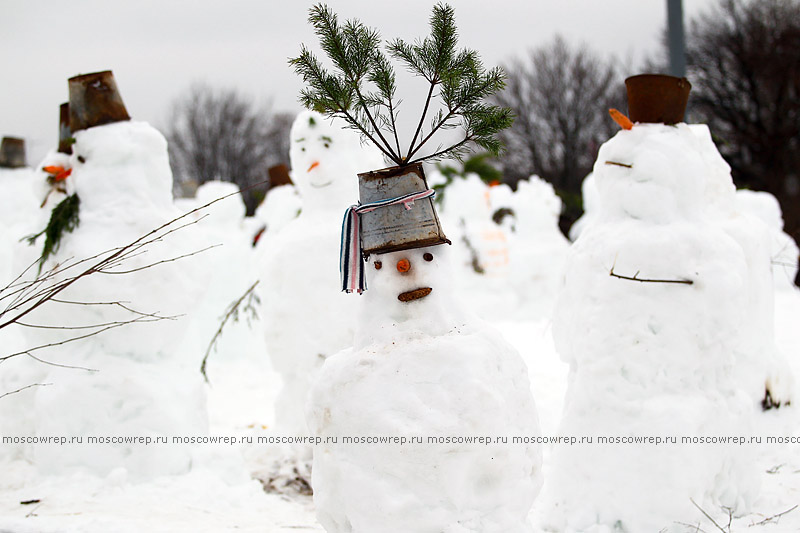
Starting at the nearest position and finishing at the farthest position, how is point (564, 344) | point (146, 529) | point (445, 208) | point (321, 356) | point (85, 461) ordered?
point (146, 529)
point (564, 344)
point (85, 461)
point (321, 356)
point (445, 208)

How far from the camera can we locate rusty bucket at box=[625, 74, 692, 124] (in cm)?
420

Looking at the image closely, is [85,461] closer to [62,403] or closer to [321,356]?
[62,403]

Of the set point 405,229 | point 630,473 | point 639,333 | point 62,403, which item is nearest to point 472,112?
point 405,229

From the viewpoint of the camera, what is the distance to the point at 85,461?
4.62 m

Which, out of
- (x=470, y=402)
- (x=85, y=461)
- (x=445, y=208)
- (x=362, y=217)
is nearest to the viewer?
(x=470, y=402)

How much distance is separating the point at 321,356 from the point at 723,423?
2.89m

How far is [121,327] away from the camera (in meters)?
4.84

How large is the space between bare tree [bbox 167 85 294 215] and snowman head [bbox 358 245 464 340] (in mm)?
25186

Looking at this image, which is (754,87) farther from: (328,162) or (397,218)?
(397,218)

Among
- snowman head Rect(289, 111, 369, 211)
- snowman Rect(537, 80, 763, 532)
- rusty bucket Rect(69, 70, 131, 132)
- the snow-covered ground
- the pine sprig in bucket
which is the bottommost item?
the snow-covered ground

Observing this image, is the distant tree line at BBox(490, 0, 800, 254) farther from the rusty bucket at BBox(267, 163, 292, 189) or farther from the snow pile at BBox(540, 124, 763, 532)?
the snow pile at BBox(540, 124, 763, 532)

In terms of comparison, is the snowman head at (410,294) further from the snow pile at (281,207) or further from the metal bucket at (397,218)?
the snow pile at (281,207)

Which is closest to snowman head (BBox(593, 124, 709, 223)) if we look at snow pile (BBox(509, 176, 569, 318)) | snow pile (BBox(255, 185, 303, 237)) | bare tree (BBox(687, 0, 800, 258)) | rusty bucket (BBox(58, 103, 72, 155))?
rusty bucket (BBox(58, 103, 72, 155))

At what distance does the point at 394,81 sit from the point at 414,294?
88cm
